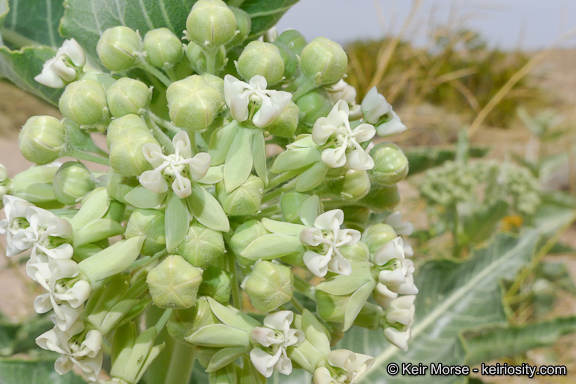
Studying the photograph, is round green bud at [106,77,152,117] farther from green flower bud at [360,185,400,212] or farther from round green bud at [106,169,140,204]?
green flower bud at [360,185,400,212]

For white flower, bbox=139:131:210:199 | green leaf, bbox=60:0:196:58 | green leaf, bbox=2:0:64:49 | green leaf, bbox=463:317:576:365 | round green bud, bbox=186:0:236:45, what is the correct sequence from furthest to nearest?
1. green leaf, bbox=463:317:576:365
2. green leaf, bbox=2:0:64:49
3. green leaf, bbox=60:0:196:58
4. round green bud, bbox=186:0:236:45
5. white flower, bbox=139:131:210:199

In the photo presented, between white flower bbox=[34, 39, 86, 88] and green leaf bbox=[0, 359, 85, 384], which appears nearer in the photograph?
white flower bbox=[34, 39, 86, 88]

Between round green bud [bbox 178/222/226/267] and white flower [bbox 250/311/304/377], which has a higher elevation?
round green bud [bbox 178/222/226/267]

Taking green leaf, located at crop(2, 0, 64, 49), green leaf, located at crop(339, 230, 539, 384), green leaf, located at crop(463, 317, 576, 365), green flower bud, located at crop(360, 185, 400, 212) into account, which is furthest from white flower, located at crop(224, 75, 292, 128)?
green leaf, located at crop(463, 317, 576, 365)

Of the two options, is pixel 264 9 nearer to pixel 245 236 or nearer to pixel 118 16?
pixel 118 16

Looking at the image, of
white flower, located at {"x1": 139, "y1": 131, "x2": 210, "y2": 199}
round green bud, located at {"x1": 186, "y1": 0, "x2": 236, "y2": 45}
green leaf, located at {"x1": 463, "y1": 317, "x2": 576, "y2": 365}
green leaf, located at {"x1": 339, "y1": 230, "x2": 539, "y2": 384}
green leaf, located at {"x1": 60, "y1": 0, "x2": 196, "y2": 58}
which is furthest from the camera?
green leaf, located at {"x1": 463, "y1": 317, "x2": 576, "y2": 365}

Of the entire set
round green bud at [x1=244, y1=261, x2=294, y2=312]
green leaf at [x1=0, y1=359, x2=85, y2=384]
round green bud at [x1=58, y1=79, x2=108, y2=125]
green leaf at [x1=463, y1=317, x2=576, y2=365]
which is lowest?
green leaf at [x1=463, y1=317, x2=576, y2=365]

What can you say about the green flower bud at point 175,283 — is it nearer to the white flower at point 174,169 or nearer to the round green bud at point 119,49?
the white flower at point 174,169

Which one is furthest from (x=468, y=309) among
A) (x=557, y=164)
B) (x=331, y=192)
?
(x=557, y=164)
